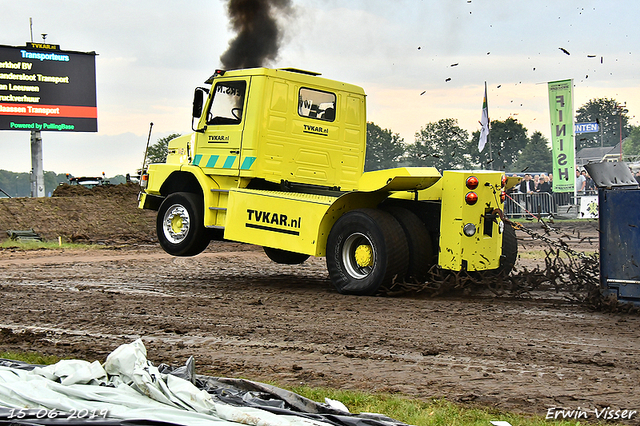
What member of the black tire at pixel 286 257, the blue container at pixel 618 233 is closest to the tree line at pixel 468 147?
the black tire at pixel 286 257

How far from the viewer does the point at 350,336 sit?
646cm

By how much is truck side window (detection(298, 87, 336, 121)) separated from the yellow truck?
16 mm

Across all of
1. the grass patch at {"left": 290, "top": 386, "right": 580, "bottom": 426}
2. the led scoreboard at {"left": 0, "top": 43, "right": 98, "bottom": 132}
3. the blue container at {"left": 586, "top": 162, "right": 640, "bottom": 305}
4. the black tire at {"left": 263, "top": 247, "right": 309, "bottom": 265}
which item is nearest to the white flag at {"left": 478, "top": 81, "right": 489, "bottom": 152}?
the led scoreboard at {"left": 0, "top": 43, "right": 98, "bottom": 132}

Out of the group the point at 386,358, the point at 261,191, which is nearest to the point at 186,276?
the point at 261,191

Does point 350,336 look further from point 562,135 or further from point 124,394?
point 562,135

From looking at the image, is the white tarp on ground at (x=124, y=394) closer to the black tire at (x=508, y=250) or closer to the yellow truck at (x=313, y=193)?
the yellow truck at (x=313, y=193)

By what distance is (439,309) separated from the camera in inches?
311

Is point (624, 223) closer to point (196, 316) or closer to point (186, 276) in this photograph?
point (196, 316)

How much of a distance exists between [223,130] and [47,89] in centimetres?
1882

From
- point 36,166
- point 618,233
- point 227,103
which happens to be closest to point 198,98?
point 227,103

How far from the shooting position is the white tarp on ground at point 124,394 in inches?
147

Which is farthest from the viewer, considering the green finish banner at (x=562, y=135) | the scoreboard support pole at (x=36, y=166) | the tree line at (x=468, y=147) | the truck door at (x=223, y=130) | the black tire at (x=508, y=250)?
the tree line at (x=468, y=147)

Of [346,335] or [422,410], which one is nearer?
[422,410]

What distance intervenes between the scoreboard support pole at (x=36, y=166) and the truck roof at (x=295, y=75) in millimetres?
20710
